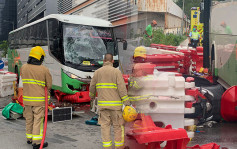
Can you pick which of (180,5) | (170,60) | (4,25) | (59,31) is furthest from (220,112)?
(4,25)

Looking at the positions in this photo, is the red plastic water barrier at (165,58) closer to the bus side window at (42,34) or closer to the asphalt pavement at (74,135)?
the asphalt pavement at (74,135)

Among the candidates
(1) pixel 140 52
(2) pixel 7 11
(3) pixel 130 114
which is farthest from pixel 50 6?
(2) pixel 7 11

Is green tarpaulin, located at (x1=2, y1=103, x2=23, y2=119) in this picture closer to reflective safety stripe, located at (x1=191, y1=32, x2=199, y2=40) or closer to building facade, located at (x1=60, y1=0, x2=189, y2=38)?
building facade, located at (x1=60, y1=0, x2=189, y2=38)

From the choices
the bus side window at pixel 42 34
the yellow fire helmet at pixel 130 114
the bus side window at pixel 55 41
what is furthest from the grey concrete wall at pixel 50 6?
the yellow fire helmet at pixel 130 114

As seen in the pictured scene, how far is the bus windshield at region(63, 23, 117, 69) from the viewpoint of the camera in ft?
38.0

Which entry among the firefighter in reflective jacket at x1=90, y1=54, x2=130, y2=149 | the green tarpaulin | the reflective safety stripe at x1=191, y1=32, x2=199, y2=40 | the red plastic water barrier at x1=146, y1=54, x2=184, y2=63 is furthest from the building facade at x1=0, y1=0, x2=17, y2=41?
the firefighter in reflective jacket at x1=90, y1=54, x2=130, y2=149

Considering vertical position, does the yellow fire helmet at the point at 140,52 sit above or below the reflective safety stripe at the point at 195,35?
below

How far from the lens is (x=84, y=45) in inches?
469

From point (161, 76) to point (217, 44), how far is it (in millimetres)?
3887

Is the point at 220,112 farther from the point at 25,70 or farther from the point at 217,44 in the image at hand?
the point at 25,70

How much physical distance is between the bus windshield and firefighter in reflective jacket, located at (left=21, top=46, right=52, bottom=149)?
5.52m

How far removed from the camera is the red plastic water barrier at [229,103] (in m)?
6.97

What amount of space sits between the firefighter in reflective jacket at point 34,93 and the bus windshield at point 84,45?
5516 mm

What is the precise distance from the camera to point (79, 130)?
23.6ft
